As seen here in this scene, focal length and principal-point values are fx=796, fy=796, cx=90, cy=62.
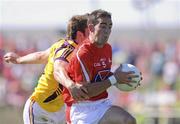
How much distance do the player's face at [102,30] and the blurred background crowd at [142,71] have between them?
854cm

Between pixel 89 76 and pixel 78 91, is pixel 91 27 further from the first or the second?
pixel 78 91

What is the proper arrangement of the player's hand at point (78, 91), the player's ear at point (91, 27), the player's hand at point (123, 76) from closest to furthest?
1. the player's hand at point (78, 91)
2. the player's hand at point (123, 76)
3. the player's ear at point (91, 27)

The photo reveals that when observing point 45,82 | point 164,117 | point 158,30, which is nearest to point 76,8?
point 158,30

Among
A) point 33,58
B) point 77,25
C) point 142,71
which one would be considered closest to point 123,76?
point 77,25

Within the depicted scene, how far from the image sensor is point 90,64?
8555mm

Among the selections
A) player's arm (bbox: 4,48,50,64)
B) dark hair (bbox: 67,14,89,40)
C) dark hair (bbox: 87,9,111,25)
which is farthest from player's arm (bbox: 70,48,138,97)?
player's arm (bbox: 4,48,50,64)

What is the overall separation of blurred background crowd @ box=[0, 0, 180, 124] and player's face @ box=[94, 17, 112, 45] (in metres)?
8.54

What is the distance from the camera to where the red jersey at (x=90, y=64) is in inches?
336

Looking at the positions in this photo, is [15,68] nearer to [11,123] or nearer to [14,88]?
[14,88]

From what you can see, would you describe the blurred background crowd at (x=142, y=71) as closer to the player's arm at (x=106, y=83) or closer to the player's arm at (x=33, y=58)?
the player's arm at (x=33, y=58)

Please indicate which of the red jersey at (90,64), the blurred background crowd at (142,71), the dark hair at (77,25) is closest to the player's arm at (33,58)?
the dark hair at (77,25)

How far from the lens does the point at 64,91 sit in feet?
29.5

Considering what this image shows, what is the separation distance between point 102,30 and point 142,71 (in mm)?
11262

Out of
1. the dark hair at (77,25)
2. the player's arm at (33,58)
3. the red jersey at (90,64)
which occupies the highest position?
the dark hair at (77,25)
